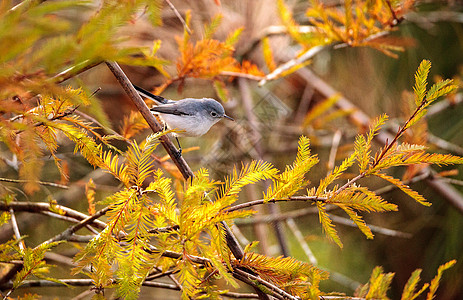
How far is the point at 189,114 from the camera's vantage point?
6.70ft

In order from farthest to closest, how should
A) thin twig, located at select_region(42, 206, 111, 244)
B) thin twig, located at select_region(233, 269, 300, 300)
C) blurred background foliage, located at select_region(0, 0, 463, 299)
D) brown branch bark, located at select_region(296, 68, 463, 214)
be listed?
blurred background foliage, located at select_region(0, 0, 463, 299) → brown branch bark, located at select_region(296, 68, 463, 214) → thin twig, located at select_region(42, 206, 111, 244) → thin twig, located at select_region(233, 269, 300, 300)

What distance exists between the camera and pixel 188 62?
1462mm

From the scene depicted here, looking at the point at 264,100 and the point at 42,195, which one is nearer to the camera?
the point at 42,195

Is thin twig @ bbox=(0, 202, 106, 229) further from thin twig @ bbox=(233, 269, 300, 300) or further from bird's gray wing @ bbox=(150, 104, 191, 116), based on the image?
bird's gray wing @ bbox=(150, 104, 191, 116)

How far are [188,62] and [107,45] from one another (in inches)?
37.1

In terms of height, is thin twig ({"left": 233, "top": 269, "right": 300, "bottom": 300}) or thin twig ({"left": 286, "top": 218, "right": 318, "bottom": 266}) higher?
thin twig ({"left": 233, "top": 269, "right": 300, "bottom": 300})

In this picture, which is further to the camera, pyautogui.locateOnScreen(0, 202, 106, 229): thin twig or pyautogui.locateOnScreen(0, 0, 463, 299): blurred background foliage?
pyautogui.locateOnScreen(0, 0, 463, 299): blurred background foliage

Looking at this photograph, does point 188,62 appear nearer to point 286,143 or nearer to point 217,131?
point 217,131

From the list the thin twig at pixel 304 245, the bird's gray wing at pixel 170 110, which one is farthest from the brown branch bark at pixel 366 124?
the bird's gray wing at pixel 170 110

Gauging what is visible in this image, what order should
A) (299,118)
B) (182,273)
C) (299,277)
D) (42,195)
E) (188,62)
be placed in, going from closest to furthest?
(182,273) → (299,277) → (188,62) → (42,195) → (299,118)

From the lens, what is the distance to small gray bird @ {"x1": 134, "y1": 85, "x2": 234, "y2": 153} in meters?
1.93

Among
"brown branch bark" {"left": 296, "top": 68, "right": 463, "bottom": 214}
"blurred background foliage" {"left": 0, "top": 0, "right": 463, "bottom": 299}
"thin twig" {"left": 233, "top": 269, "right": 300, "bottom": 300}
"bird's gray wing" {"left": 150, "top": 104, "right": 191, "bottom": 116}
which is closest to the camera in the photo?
"thin twig" {"left": 233, "top": 269, "right": 300, "bottom": 300}

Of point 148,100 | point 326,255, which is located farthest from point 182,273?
point 326,255

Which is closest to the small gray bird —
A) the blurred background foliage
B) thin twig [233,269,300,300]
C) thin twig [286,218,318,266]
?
the blurred background foliage
